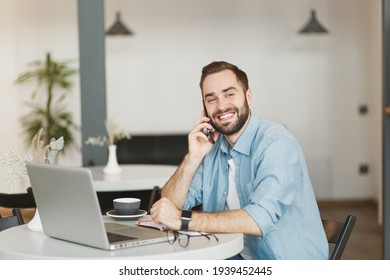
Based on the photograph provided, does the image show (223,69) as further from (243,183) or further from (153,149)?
(153,149)

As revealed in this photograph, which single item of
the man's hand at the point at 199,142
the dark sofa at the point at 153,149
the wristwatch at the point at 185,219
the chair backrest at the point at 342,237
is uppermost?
the man's hand at the point at 199,142

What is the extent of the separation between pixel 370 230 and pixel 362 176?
1346mm

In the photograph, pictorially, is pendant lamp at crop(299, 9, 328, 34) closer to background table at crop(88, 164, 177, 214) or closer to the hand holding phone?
background table at crop(88, 164, 177, 214)

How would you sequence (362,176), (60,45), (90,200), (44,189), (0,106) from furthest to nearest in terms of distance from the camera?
1. (362,176)
2. (60,45)
3. (0,106)
4. (44,189)
5. (90,200)

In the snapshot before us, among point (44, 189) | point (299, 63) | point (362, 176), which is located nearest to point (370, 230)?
point (362, 176)

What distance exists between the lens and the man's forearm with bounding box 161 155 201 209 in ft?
9.36

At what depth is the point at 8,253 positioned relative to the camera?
89.2 inches

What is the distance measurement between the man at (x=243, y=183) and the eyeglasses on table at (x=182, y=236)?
0.07 ft

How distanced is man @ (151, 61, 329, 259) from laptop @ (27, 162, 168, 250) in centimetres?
14

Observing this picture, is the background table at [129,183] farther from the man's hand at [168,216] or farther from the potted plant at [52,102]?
the potted plant at [52,102]

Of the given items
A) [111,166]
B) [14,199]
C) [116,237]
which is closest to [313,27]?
[111,166]

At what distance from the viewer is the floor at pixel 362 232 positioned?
5.34 meters

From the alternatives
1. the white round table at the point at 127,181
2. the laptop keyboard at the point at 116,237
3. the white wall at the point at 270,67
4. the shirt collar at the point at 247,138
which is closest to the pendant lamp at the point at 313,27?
the white wall at the point at 270,67
